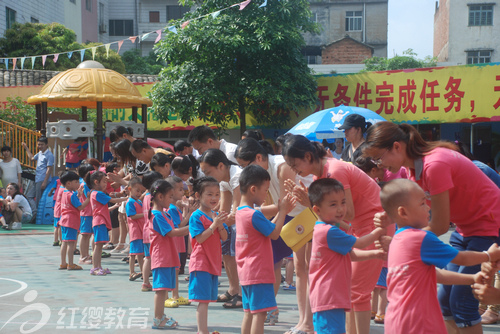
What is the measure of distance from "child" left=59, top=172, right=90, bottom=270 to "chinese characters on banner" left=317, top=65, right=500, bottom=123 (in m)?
10.5

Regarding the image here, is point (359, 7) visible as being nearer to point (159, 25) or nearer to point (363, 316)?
point (159, 25)

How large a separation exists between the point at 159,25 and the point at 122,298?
136 ft

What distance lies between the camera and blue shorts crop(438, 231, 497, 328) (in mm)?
3797

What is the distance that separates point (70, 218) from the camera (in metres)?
9.12

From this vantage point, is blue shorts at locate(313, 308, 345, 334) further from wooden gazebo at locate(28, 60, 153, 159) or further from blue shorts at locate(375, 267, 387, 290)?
wooden gazebo at locate(28, 60, 153, 159)

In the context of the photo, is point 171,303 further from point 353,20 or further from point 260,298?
point 353,20

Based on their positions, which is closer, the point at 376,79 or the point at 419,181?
the point at 419,181

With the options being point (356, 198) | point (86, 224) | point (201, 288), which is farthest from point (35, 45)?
point (356, 198)

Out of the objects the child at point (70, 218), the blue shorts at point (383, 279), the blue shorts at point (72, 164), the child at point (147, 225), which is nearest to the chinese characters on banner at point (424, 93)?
the blue shorts at point (72, 164)

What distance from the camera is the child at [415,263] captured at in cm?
323

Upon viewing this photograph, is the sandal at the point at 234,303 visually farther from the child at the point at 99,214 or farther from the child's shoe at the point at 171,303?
the child at the point at 99,214

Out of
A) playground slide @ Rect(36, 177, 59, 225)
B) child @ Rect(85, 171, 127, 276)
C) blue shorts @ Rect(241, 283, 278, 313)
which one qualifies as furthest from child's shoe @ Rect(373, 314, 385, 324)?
playground slide @ Rect(36, 177, 59, 225)

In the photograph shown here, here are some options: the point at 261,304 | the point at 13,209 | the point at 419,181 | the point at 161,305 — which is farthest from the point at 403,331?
the point at 13,209

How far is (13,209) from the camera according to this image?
14883 mm
